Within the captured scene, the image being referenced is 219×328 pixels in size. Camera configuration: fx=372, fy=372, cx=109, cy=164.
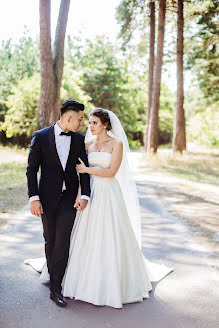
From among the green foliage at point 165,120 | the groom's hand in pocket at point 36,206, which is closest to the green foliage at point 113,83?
the green foliage at point 165,120

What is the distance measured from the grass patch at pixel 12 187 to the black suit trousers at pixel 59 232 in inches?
183

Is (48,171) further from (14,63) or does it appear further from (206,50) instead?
(14,63)

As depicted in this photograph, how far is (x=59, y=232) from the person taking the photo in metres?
4.04

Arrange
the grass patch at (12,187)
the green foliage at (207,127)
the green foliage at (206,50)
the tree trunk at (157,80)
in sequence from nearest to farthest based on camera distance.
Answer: the grass patch at (12,187)
the tree trunk at (157,80)
the green foliage at (206,50)
the green foliage at (207,127)

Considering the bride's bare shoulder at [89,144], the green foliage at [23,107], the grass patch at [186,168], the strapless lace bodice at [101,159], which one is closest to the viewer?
the strapless lace bodice at [101,159]

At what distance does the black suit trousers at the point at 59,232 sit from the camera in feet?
13.2

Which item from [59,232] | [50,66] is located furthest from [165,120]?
[59,232]

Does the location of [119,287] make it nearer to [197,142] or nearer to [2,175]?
[2,175]

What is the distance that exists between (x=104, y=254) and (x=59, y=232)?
0.56 meters

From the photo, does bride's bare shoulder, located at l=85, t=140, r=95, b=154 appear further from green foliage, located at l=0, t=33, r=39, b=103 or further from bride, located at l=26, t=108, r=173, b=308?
green foliage, located at l=0, t=33, r=39, b=103

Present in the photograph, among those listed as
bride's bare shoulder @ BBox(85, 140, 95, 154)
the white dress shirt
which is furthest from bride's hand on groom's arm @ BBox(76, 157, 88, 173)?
bride's bare shoulder @ BBox(85, 140, 95, 154)

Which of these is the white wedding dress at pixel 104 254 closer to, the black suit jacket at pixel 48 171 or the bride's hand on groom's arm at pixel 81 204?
the bride's hand on groom's arm at pixel 81 204

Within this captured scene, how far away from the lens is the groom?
3.99m

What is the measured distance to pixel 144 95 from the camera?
157ft
